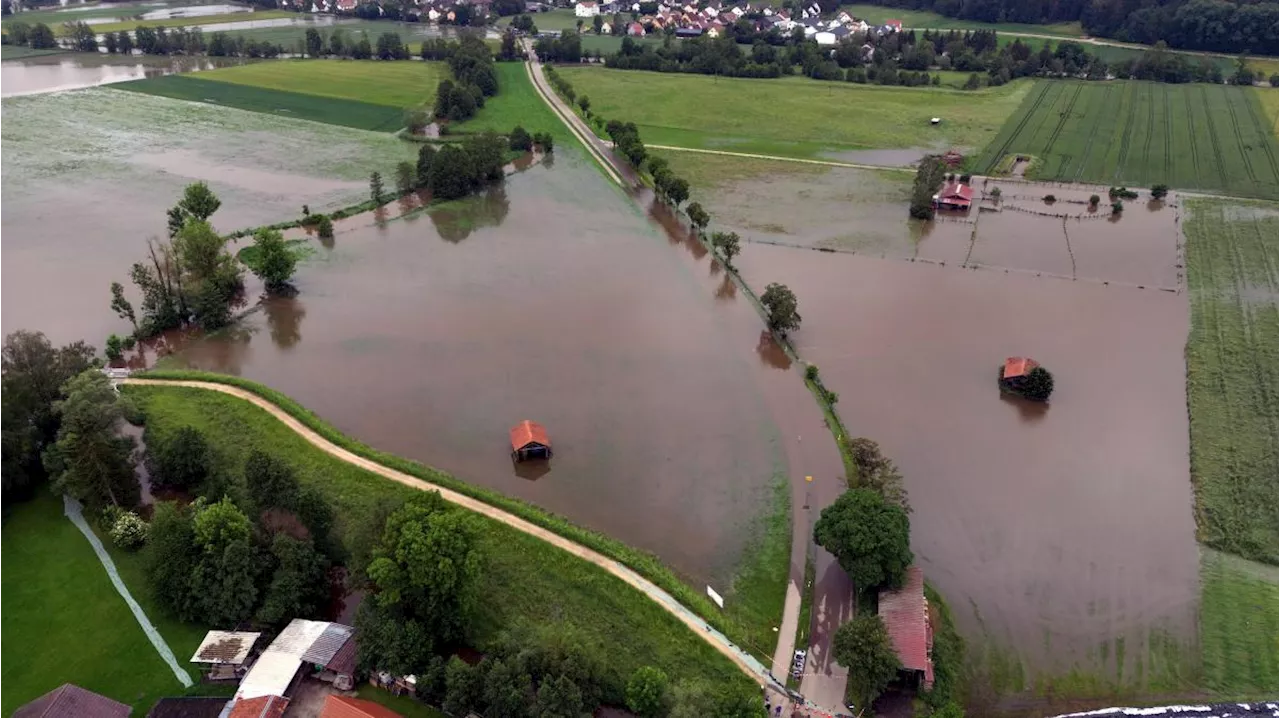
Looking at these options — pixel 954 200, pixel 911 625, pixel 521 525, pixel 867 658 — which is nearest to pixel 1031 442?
pixel 911 625

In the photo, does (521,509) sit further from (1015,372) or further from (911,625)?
(1015,372)

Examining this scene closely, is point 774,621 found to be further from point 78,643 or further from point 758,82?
point 758,82

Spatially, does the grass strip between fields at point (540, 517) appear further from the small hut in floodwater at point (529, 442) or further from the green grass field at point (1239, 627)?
the green grass field at point (1239, 627)

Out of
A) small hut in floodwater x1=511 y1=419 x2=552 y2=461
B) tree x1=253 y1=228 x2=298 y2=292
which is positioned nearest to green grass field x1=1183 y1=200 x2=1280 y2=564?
small hut in floodwater x1=511 y1=419 x2=552 y2=461

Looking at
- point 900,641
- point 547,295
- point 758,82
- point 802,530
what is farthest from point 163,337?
point 758,82

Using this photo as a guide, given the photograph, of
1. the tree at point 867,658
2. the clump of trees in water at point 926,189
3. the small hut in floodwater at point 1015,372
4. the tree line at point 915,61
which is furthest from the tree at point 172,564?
the tree line at point 915,61
